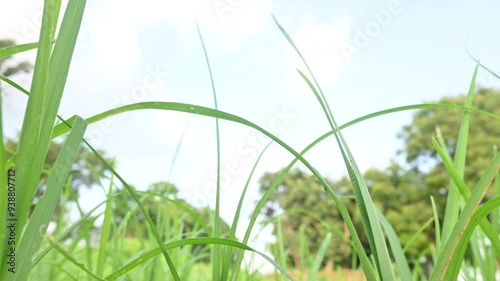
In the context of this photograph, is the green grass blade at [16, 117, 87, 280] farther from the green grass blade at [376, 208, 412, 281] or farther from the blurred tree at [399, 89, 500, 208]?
the blurred tree at [399, 89, 500, 208]

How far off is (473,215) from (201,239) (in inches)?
13.5

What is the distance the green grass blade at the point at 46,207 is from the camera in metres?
0.49

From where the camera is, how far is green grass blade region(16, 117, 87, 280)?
49 centimetres

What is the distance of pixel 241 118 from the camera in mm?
614

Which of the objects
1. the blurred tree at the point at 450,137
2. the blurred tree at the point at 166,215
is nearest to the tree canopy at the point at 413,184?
the blurred tree at the point at 450,137

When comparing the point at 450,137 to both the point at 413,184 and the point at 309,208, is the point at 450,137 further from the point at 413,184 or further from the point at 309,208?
the point at 309,208

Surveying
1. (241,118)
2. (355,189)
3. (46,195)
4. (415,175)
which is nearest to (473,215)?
(355,189)

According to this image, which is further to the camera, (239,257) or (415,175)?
(415,175)

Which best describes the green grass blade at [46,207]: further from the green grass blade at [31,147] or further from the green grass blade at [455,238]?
the green grass blade at [455,238]

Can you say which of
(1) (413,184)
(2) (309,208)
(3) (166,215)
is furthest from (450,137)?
(3) (166,215)

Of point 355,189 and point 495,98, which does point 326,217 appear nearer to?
point 495,98

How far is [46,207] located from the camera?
0.50 metres

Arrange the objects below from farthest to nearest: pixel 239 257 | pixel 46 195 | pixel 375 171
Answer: pixel 375 171 → pixel 239 257 → pixel 46 195

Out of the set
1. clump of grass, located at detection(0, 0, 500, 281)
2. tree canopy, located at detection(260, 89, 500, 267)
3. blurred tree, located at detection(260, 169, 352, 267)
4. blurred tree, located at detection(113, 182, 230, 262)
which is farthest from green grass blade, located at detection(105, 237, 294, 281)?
blurred tree, located at detection(260, 169, 352, 267)
